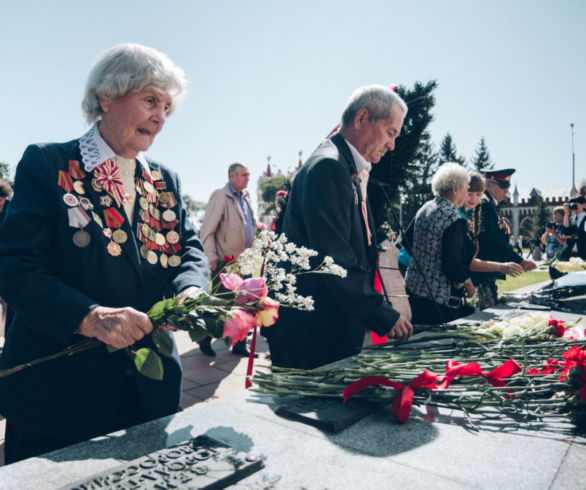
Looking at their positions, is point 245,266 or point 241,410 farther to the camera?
point 241,410

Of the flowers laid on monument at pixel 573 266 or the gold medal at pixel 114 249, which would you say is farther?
the flowers laid on monument at pixel 573 266

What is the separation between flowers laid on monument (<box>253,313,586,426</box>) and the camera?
A: 1.43 metres

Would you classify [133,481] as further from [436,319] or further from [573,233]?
[573,233]

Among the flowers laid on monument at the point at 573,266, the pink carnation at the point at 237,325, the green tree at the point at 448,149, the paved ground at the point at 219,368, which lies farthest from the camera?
the green tree at the point at 448,149

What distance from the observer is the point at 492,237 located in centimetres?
466

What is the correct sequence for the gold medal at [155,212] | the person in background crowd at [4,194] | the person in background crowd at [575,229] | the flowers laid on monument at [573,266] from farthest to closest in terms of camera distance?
the person in background crowd at [575,229] < the flowers laid on monument at [573,266] < the person in background crowd at [4,194] < the gold medal at [155,212]

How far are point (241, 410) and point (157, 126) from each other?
103 centimetres

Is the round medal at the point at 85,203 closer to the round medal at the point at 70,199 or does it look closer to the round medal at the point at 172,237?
the round medal at the point at 70,199

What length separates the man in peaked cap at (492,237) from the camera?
4.59m

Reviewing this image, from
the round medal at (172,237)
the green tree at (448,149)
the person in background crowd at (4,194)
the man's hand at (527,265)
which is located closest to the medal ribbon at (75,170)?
the round medal at (172,237)

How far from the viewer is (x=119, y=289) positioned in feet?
4.88

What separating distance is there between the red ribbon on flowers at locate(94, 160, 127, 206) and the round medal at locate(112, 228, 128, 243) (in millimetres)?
109

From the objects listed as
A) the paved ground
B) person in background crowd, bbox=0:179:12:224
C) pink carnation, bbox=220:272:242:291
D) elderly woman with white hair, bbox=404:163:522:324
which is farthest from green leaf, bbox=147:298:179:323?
person in background crowd, bbox=0:179:12:224

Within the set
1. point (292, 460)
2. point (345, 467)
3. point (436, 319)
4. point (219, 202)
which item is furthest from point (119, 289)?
point (219, 202)
